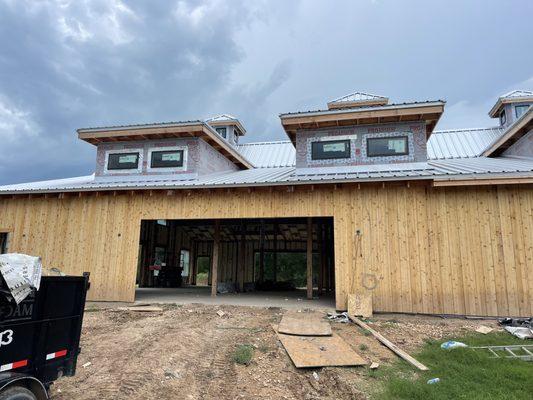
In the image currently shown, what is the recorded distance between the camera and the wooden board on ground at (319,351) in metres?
6.35

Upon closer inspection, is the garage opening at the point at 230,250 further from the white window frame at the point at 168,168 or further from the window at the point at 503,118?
the window at the point at 503,118

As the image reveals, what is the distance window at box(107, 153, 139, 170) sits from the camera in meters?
15.9

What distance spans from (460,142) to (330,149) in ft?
35.7

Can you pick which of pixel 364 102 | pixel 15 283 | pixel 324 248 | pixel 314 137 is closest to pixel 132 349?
pixel 15 283

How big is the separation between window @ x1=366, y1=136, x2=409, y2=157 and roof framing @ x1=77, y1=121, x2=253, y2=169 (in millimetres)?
6808

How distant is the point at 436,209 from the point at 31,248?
Answer: 14245mm

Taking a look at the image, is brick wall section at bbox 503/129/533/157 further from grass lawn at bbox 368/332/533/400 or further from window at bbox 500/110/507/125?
grass lawn at bbox 368/332/533/400

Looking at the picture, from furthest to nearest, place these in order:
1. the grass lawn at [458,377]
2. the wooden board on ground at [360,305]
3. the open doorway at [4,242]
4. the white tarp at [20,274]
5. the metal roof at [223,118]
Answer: the metal roof at [223,118] → the open doorway at [4,242] → the wooden board on ground at [360,305] → the grass lawn at [458,377] → the white tarp at [20,274]

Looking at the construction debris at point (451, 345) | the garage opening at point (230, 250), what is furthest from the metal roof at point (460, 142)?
the construction debris at point (451, 345)

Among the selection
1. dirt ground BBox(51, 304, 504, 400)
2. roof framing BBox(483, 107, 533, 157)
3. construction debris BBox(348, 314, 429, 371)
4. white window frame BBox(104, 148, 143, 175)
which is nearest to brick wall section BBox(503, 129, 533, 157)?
roof framing BBox(483, 107, 533, 157)

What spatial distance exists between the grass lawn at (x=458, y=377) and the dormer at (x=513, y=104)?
18057 mm

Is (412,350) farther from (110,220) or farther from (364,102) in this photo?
(364,102)

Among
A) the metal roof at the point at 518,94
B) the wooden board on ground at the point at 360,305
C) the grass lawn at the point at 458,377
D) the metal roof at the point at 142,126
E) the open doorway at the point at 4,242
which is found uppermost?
the metal roof at the point at 518,94

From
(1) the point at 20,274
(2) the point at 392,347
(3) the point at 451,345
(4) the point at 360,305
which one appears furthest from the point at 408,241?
(1) the point at 20,274
